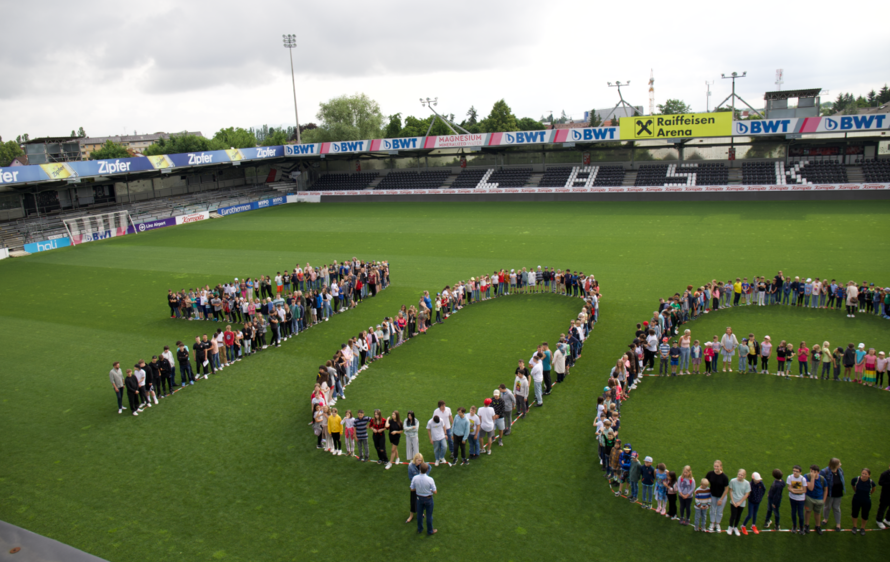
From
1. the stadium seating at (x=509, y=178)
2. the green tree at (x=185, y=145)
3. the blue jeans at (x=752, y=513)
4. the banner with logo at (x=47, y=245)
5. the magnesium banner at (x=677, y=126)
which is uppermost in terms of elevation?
the green tree at (x=185, y=145)

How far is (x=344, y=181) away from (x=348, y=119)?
1011 inches

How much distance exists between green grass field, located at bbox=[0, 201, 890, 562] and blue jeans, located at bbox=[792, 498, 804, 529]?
24 cm

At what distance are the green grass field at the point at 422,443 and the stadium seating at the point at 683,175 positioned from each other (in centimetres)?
1775

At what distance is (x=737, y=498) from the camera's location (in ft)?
27.0

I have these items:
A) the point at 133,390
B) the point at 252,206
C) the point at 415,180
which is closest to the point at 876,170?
the point at 415,180

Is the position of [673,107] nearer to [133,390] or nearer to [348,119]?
[348,119]

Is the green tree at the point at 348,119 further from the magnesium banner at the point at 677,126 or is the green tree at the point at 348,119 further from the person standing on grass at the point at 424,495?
the person standing on grass at the point at 424,495

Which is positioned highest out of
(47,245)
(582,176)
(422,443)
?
(582,176)

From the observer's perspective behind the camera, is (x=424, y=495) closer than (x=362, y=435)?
Yes

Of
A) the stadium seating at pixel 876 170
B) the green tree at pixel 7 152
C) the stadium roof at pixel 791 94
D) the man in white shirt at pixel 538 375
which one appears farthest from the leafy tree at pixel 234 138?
the man in white shirt at pixel 538 375

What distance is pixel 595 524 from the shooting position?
859cm

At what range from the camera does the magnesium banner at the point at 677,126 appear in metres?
40.0

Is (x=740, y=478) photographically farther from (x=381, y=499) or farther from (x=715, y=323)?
(x=715, y=323)

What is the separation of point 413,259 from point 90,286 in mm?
14938
